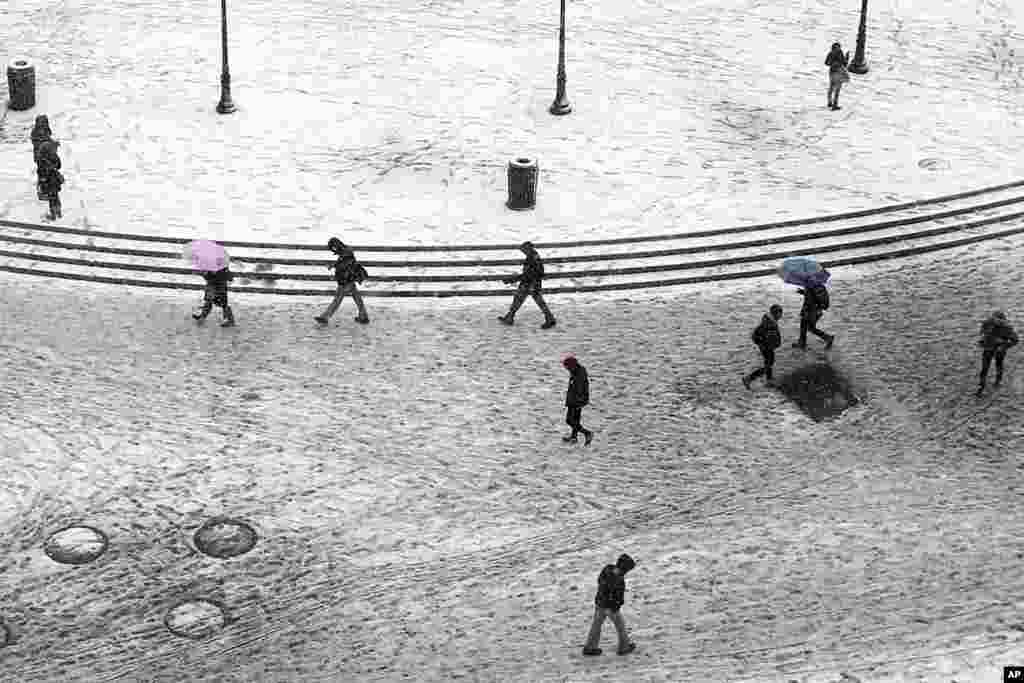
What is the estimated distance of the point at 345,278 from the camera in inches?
1024

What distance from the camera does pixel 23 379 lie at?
24562mm

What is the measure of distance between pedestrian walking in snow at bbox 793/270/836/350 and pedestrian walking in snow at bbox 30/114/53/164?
13.1 m

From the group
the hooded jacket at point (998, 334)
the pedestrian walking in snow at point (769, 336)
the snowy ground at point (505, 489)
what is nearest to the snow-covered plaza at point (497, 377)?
the snowy ground at point (505, 489)

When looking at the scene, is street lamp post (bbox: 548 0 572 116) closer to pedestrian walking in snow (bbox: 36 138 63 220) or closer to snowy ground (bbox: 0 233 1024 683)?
snowy ground (bbox: 0 233 1024 683)

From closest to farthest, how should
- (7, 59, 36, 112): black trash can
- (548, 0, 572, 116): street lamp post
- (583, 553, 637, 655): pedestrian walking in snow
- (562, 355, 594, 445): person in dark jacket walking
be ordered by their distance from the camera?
(583, 553, 637, 655): pedestrian walking in snow → (562, 355, 594, 445): person in dark jacket walking → (7, 59, 36, 112): black trash can → (548, 0, 572, 116): street lamp post

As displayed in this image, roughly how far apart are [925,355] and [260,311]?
34.4ft

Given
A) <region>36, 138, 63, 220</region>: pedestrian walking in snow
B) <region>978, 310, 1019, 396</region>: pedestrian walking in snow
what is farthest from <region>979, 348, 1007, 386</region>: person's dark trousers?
<region>36, 138, 63, 220</region>: pedestrian walking in snow

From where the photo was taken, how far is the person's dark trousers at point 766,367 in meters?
24.4

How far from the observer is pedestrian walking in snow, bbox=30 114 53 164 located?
93.9 feet

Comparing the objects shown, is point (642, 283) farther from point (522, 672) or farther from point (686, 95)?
point (522, 672)

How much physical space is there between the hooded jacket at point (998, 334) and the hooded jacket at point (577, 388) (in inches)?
236

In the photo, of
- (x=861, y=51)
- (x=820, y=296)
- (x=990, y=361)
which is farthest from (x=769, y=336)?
(x=861, y=51)

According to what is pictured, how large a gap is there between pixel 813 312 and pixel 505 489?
590cm

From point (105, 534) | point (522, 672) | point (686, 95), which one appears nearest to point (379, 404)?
point (105, 534)
